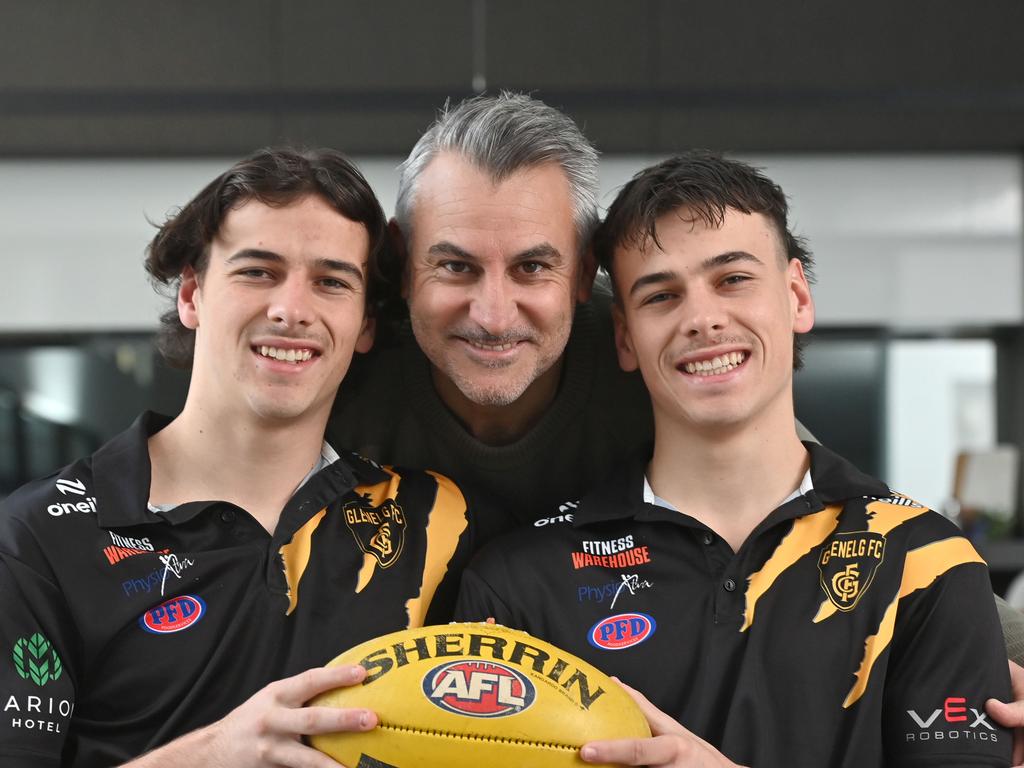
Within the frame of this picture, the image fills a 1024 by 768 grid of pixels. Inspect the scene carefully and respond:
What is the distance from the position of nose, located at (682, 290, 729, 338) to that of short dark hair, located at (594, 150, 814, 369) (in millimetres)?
96

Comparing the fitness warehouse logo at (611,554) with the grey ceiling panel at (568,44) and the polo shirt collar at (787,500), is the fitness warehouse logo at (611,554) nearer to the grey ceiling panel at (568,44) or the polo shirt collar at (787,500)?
the polo shirt collar at (787,500)

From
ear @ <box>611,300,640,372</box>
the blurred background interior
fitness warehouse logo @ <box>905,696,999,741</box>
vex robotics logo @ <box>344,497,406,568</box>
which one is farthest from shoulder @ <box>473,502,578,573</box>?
the blurred background interior

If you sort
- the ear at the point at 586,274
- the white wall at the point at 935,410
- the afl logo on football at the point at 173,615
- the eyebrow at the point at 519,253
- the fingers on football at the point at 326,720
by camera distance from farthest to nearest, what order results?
the white wall at the point at 935,410
the ear at the point at 586,274
the eyebrow at the point at 519,253
the afl logo on football at the point at 173,615
the fingers on football at the point at 326,720

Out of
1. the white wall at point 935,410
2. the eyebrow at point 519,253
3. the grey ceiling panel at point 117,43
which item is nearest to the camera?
the eyebrow at point 519,253

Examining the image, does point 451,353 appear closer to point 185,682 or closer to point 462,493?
point 462,493

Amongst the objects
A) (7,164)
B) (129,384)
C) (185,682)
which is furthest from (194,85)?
(185,682)

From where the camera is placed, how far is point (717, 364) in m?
1.34

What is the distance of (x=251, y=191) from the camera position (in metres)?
1.43

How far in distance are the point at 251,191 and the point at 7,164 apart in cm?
259

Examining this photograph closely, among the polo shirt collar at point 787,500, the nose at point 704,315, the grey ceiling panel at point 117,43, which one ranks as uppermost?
the grey ceiling panel at point 117,43

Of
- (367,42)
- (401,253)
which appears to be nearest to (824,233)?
(367,42)

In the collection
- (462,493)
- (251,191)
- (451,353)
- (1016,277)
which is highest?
(1016,277)

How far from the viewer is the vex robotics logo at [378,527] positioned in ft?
4.65

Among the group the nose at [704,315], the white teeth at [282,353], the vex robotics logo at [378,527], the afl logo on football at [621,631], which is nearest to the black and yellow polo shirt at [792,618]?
the afl logo on football at [621,631]
